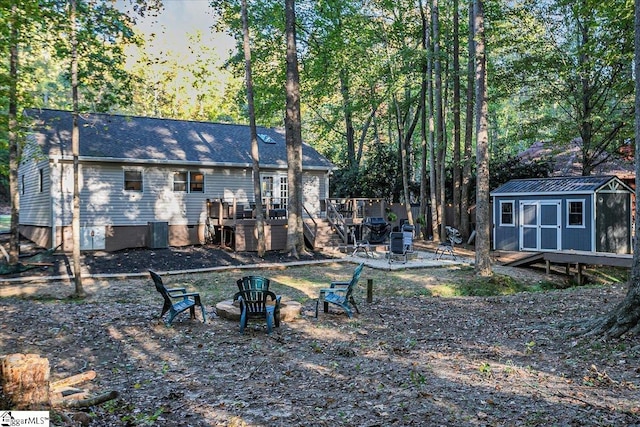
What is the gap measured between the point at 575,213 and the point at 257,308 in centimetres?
1397

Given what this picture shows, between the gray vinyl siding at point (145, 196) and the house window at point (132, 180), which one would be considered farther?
the house window at point (132, 180)

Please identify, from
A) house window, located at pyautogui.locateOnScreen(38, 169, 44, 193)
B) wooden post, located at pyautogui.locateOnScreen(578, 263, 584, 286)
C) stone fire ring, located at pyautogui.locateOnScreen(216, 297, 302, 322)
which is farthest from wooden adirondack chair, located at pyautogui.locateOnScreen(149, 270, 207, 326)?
house window, located at pyautogui.locateOnScreen(38, 169, 44, 193)

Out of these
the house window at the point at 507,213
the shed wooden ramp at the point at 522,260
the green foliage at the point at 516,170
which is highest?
the green foliage at the point at 516,170

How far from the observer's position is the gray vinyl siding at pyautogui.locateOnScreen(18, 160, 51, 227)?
1720 cm

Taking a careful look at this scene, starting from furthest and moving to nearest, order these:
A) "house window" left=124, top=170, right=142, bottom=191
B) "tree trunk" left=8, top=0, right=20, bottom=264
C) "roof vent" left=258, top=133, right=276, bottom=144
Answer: "roof vent" left=258, top=133, right=276, bottom=144 < "house window" left=124, top=170, right=142, bottom=191 < "tree trunk" left=8, top=0, right=20, bottom=264

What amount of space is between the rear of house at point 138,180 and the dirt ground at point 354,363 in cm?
843

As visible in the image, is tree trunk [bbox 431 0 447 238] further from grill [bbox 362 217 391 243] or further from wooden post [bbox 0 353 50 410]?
wooden post [bbox 0 353 50 410]

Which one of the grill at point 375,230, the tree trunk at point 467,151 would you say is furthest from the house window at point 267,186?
the tree trunk at point 467,151

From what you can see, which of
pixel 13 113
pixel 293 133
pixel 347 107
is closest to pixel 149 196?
pixel 293 133

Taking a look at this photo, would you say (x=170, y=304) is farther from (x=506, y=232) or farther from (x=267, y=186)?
(x=506, y=232)

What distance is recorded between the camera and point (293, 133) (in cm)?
1652

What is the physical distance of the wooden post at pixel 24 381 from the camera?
11.1ft

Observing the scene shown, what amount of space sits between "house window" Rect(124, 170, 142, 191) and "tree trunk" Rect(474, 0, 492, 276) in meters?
12.8

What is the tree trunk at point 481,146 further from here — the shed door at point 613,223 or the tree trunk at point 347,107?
the tree trunk at point 347,107
